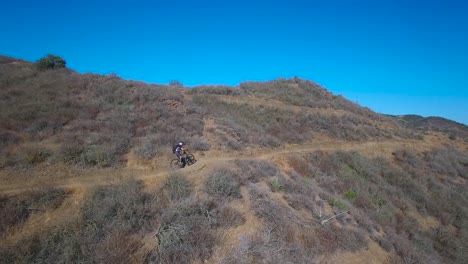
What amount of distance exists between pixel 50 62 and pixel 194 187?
2449cm

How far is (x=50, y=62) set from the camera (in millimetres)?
27938

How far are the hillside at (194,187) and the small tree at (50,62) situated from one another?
1.84m

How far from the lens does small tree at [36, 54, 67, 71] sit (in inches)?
1076

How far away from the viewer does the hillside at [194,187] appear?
31.3 ft

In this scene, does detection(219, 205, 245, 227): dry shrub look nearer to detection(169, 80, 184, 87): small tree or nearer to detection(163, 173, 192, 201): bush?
detection(163, 173, 192, 201): bush

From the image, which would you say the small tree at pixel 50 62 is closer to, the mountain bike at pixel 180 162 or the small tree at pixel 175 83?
the small tree at pixel 175 83

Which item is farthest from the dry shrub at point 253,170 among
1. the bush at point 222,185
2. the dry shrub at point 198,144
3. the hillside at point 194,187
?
the dry shrub at point 198,144

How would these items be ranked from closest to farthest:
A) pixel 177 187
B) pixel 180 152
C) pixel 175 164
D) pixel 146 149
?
1. pixel 177 187
2. pixel 180 152
3. pixel 175 164
4. pixel 146 149

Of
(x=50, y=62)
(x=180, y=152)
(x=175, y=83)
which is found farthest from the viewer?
(x=175, y=83)

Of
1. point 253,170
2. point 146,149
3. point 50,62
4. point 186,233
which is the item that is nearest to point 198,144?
A: point 146,149

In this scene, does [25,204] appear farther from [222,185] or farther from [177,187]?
[222,185]

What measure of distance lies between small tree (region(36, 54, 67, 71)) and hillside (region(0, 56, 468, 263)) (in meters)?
1.84

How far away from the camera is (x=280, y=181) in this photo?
15.2 meters

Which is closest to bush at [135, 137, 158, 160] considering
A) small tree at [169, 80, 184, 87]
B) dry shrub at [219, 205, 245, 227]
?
dry shrub at [219, 205, 245, 227]
